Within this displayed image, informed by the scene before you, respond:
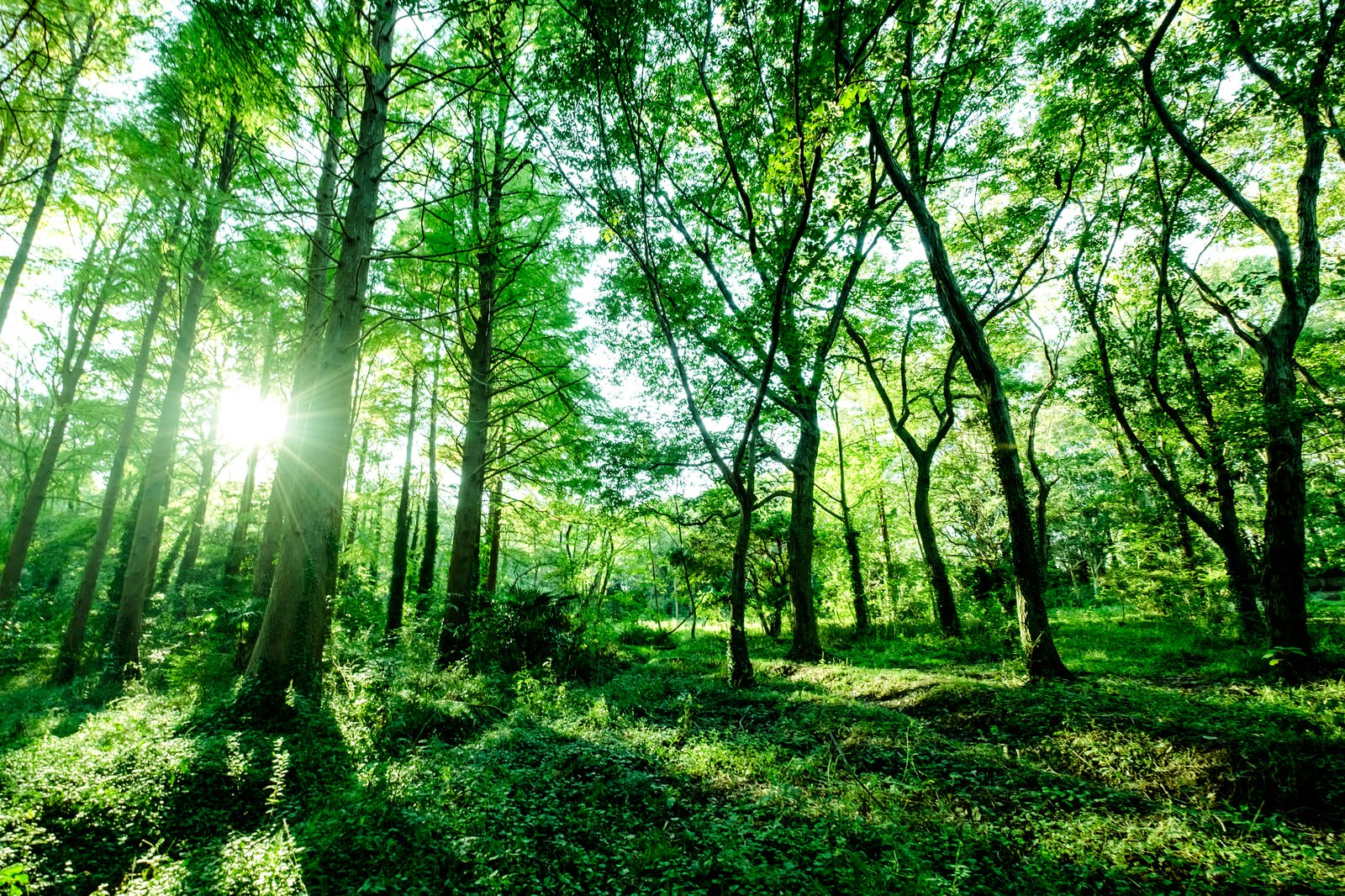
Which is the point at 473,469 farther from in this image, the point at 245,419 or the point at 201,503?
the point at 201,503

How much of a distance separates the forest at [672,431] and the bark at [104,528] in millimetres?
114

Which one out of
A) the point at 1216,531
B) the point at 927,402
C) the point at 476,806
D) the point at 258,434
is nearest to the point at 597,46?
the point at 476,806

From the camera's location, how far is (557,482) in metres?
11.2

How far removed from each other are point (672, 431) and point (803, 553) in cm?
379

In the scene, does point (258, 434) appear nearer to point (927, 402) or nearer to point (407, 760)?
point (407, 760)

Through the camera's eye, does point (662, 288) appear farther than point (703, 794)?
Yes

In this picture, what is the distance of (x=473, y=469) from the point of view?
10305 millimetres

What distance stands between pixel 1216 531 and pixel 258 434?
2541cm

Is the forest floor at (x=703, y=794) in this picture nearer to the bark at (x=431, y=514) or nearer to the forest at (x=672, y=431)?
the forest at (x=672, y=431)

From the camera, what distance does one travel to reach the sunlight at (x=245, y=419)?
52.3ft

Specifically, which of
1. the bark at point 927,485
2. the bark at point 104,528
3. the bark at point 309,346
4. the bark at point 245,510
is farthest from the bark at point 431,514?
the bark at point 927,485

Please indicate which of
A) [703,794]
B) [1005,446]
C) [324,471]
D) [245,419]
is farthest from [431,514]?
[1005,446]

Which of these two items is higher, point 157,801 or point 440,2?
point 440,2

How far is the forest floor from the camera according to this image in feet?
9.62
